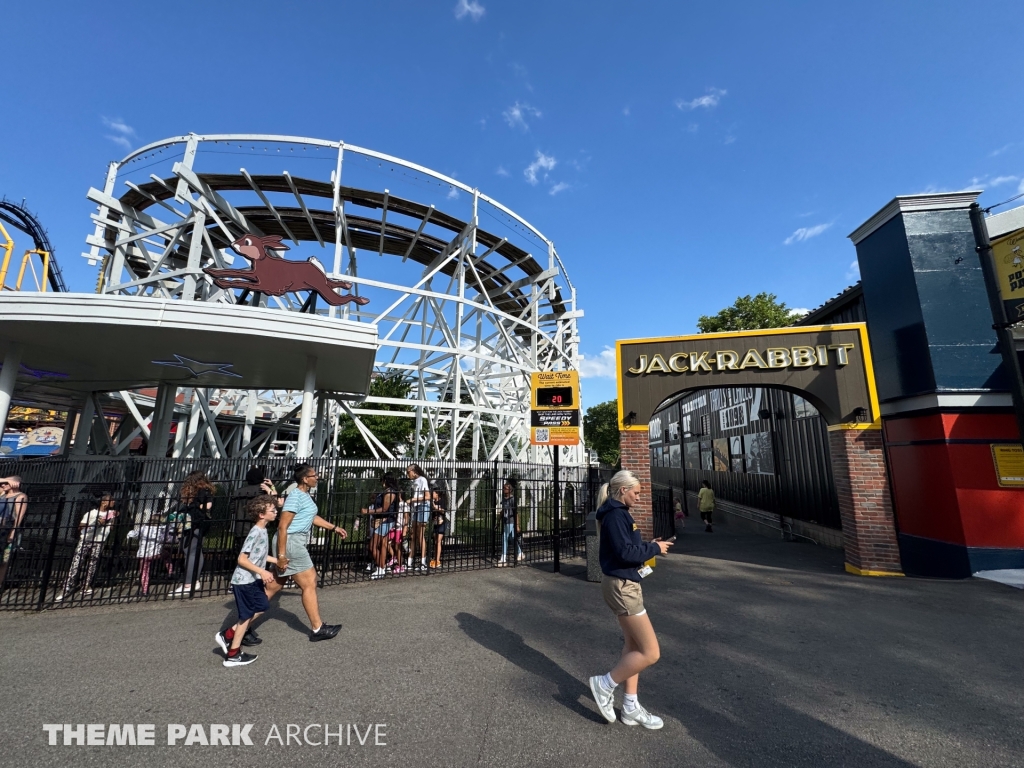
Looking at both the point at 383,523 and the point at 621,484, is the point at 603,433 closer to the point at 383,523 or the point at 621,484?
the point at 383,523

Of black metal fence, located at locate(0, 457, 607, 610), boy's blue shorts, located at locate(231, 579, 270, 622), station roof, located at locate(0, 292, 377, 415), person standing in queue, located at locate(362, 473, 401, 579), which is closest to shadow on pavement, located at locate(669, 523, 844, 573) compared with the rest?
black metal fence, located at locate(0, 457, 607, 610)

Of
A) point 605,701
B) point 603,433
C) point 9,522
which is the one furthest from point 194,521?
point 603,433

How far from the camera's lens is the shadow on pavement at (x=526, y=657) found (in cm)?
361

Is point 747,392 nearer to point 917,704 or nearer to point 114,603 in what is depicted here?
point 917,704

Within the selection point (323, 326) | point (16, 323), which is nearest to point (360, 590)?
point (323, 326)

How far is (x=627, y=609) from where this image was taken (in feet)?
10.5

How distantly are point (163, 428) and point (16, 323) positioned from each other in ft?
Result: 19.5

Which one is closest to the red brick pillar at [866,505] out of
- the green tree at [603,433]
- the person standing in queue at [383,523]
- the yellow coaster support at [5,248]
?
the person standing in queue at [383,523]

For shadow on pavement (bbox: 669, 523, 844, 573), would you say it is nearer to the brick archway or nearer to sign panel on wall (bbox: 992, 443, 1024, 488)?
the brick archway

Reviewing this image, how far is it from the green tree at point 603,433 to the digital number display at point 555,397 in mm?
51224

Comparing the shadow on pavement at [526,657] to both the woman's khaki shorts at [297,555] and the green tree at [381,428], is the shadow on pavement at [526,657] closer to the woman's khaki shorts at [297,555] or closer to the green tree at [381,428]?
the woman's khaki shorts at [297,555]

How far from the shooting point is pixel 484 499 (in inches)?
363

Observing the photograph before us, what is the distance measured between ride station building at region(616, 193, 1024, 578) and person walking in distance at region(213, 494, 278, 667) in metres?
7.22

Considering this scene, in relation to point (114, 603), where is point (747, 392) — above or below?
above
